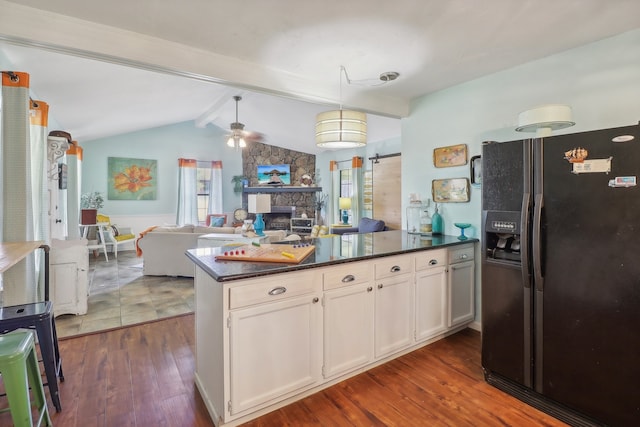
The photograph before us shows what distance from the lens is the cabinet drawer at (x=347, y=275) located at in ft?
6.60

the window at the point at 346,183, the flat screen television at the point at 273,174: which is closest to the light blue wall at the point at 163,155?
the flat screen television at the point at 273,174

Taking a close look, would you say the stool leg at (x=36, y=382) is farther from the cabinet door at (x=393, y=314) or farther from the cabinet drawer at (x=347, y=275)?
the cabinet door at (x=393, y=314)

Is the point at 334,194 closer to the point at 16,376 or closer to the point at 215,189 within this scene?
the point at 215,189

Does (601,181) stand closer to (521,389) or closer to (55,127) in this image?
(521,389)

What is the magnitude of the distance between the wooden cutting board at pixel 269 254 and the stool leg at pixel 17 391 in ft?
3.17

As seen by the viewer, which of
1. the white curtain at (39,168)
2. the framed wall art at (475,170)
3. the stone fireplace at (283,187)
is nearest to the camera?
the white curtain at (39,168)

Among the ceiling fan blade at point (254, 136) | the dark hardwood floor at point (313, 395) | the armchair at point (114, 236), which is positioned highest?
the ceiling fan blade at point (254, 136)

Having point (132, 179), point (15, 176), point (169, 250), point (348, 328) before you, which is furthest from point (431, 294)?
point (132, 179)

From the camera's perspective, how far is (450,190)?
3.29 metres

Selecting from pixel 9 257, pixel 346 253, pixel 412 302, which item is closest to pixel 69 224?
pixel 9 257

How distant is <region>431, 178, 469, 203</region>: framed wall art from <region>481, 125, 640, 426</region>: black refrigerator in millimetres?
1005

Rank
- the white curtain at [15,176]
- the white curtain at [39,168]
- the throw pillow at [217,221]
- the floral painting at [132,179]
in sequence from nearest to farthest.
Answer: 1. the white curtain at [15,176]
2. the white curtain at [39,168]
3. the floral painting at [132,179]
4. the throw pillow at [217,221]

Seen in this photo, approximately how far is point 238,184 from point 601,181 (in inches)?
314

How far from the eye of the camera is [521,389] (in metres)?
2.02
